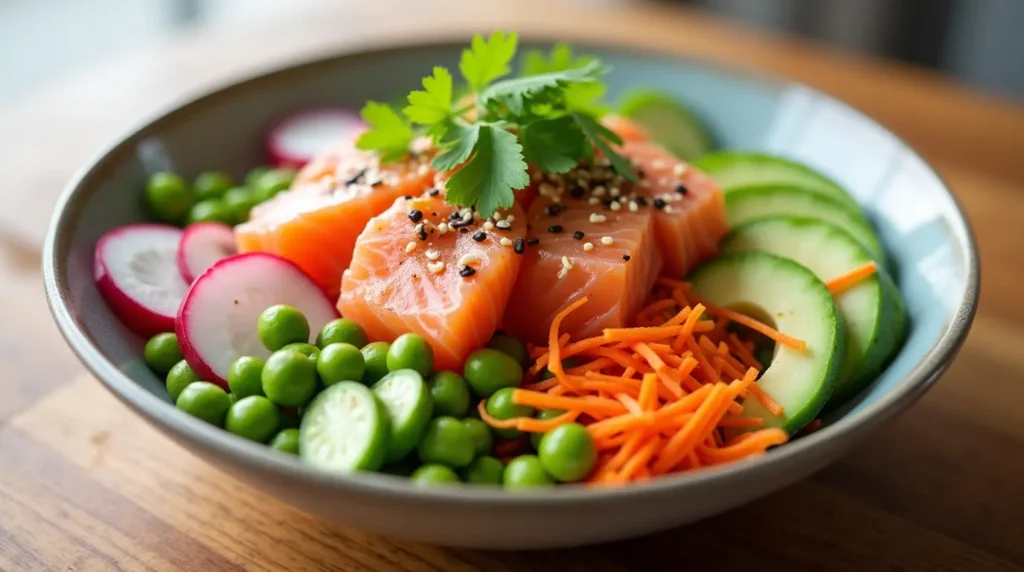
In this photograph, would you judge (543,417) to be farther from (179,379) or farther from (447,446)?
(179,379)

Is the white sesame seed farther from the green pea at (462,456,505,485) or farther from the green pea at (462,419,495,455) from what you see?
the green pea at (462,456,505,485)

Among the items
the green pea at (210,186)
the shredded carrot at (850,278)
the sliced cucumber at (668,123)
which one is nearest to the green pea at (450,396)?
the shredded carrot at (850,278)

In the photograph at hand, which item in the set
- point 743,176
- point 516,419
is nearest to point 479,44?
point 743,176

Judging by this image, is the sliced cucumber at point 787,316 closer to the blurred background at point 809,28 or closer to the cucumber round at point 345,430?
the cucumber round at point 345,430

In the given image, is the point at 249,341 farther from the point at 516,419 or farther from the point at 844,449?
the point at 844,449

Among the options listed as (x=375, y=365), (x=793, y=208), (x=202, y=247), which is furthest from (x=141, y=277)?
(x=793, y=208)

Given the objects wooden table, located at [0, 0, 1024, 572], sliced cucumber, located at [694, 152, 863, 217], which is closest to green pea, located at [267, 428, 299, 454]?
wooden table, located at [0, 0, 1024, 572]
